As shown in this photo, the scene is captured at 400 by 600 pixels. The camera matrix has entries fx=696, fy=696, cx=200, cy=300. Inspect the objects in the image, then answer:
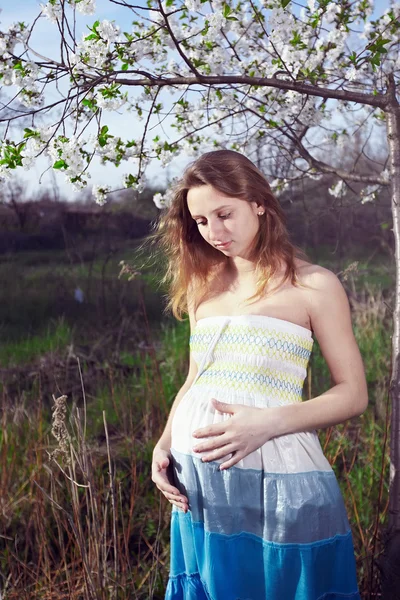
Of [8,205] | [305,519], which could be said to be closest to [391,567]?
[305,519]

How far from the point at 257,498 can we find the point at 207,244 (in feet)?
2.12

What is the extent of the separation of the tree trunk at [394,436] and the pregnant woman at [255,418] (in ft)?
1.07

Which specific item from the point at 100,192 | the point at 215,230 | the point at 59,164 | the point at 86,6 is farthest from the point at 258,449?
the point at 86,6

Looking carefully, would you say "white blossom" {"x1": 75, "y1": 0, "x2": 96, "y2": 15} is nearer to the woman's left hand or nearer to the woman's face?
the woman's face

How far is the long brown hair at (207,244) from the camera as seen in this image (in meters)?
1.55

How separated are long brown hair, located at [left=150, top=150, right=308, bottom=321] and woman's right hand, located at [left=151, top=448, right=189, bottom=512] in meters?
0.38

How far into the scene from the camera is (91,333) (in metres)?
5.55

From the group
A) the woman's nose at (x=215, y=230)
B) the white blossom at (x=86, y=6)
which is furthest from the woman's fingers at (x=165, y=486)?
the white blossom at (x=86, y=6)

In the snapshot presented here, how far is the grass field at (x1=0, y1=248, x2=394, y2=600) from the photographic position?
78.9 inches

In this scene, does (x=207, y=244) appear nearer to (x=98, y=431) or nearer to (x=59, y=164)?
(x=59, y=164)

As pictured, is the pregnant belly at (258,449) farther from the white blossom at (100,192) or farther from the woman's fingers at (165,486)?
the white blossom at (100,192)

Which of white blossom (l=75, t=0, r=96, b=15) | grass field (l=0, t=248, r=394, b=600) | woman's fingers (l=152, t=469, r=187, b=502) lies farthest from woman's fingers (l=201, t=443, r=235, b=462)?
white blossom (l=75, t=0, r=96, b=15)

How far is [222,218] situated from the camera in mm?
1536

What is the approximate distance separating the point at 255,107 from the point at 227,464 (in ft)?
5.61
